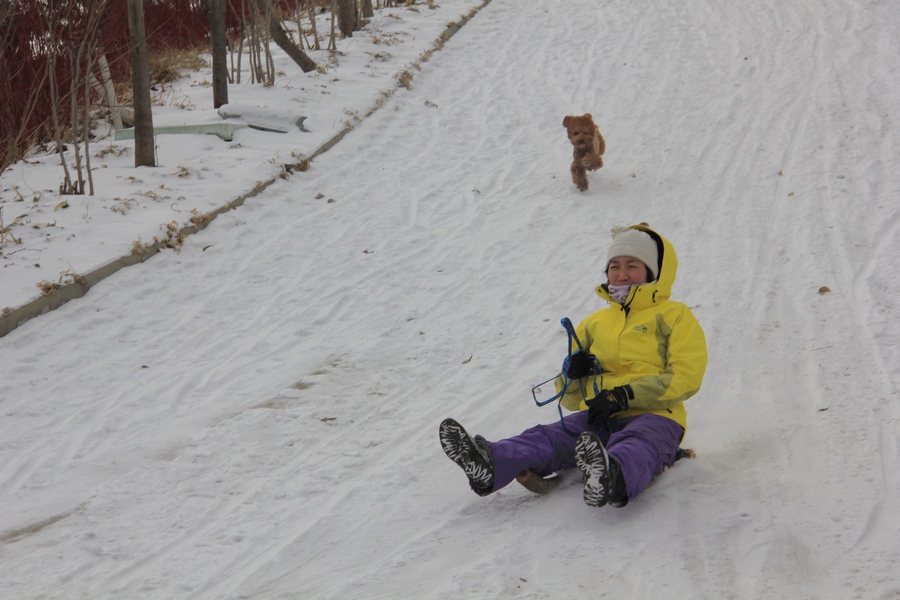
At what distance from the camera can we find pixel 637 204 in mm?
6793

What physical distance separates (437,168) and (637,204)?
207 centimetres

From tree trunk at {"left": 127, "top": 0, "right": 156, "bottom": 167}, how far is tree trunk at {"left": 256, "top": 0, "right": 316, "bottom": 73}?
310 cm

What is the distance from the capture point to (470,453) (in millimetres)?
3086

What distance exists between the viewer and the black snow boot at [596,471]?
287 centimetres

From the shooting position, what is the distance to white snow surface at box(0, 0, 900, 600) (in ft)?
9.67

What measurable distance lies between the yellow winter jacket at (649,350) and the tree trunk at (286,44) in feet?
25.5

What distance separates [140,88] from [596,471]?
18.9 feet

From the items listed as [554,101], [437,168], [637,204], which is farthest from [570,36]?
[637,204]

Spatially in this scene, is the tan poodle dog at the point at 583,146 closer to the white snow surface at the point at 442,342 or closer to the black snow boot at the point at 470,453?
the white snow surface at the point at 442,342

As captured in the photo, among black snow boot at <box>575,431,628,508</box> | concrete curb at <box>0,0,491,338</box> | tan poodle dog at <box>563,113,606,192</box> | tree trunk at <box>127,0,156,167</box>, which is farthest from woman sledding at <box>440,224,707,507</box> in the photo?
tree trunk at <box>127,0,156,167</box>

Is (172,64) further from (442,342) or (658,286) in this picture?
(658,286)

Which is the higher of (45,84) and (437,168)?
(45,84)

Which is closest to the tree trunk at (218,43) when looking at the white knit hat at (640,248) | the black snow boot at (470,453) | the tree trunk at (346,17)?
the tree trunk at (346,17)

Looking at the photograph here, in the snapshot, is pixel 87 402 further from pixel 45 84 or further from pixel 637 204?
pixel 45 84
